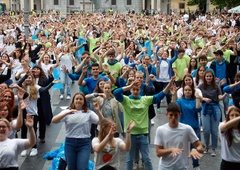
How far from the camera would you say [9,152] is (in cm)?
695

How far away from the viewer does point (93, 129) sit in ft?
35.2

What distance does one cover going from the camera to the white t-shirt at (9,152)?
694 cm

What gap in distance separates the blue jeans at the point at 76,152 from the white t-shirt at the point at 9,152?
1292mm

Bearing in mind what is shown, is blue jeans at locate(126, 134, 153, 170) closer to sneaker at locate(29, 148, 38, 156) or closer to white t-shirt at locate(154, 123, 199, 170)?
white t-shirt at locate(154, 123, 199, 170)

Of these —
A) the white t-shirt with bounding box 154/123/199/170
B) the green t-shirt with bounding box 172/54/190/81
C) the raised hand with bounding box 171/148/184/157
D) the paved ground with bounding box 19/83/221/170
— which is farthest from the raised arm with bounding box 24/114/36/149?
the green t-shirt with bounding box 172/54/190/81

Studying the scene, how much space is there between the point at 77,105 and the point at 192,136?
6.43ft

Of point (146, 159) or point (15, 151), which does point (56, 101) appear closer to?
point (146, 159)

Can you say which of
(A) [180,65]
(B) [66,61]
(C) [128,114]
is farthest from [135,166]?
(B) [66,61]

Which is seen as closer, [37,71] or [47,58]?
[37,71]

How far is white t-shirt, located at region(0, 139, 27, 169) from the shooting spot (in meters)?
6.94

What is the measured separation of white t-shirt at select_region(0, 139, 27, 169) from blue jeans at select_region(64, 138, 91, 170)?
1.29 metres

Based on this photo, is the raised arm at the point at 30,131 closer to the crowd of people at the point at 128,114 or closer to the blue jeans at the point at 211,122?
the crowd of people at the point at 128,114

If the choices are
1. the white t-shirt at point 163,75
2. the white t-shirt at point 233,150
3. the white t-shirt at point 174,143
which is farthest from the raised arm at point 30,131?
the white t-shirt at point 163,75

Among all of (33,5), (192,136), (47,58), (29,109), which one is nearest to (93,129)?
(29,109)
